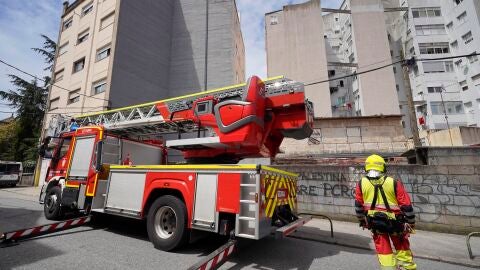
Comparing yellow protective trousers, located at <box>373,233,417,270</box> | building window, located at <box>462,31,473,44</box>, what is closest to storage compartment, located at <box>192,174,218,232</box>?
yellow protective trousers, located at <box>373,233,417,270</box>

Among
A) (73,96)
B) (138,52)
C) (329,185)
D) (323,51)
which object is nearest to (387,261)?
(329,185)

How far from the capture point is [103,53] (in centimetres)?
2192

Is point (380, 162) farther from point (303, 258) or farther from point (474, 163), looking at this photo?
point (474, 163)

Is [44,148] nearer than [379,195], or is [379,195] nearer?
[379,195]

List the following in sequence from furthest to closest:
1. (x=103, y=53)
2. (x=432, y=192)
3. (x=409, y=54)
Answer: (x=409, y=54) < (x=103, y=53) < (x=432, y=192)

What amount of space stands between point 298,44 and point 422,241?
109 ft

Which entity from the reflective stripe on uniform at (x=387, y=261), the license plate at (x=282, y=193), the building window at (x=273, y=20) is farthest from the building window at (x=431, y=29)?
the reflective stripe on uniform at (x=387, y=261)

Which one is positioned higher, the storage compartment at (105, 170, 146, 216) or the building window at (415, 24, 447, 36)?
the building window at (415, 24, 447, 36)

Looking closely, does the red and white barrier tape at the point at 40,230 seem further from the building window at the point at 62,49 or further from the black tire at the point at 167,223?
the building window at the point at 62,49

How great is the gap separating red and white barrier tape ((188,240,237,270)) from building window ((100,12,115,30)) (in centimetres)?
2387

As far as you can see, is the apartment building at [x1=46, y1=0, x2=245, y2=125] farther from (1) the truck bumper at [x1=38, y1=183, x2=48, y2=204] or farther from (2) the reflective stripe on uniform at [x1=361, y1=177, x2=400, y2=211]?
(2) the reflective stripe on uniform at [x1=361, y1=177, x2=400, y2=211]

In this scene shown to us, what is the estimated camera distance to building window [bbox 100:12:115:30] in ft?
72.9

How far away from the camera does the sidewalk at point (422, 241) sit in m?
5.69

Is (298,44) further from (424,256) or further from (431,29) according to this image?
(424,256)
